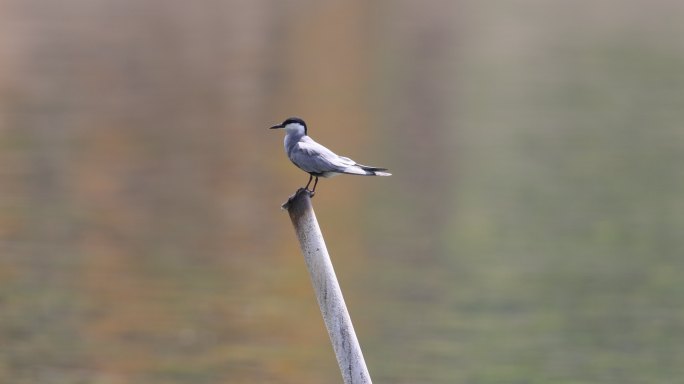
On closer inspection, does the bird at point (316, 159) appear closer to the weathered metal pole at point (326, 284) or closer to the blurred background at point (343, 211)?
the weathered metal pole at point (326, 284)

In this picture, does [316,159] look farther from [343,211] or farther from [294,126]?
[343,211]

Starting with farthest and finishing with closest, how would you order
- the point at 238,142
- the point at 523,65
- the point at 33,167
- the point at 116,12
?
the point at 116,12 → the point at 523,65 → the point at 238,142 → the point at 33,167

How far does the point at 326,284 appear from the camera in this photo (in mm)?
4215

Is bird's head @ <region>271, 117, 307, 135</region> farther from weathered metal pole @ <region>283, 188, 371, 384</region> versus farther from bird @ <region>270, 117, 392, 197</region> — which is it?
weathered metal pole @ <region>283, 188, 371, 384</region>

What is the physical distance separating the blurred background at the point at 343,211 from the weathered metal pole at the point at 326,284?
2.95m

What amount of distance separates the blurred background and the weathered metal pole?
2.95 metres

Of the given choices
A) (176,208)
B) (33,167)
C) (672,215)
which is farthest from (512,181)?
(33,167)

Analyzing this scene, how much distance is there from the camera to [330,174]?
443 cm

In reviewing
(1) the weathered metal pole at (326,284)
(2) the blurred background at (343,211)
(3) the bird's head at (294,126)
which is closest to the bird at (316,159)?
(3) the bird's head at (294,126)

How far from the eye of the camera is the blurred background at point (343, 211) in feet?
25.3

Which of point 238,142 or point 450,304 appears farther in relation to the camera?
point 238,142

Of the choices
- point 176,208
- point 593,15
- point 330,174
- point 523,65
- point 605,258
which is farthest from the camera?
point 593,15

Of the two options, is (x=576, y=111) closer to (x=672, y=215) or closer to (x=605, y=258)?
(x=672, y=215)

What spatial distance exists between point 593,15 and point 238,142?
49.3ft
